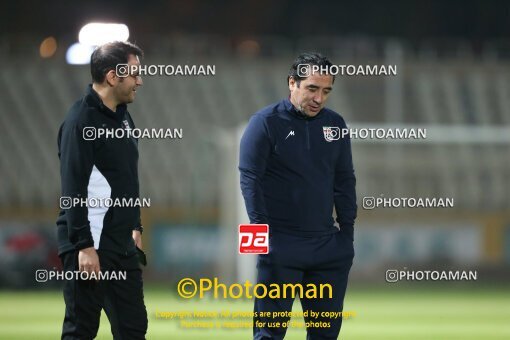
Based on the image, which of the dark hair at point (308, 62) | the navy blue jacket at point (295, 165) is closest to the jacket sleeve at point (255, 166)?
the navy blue jacket at point (295, 165)

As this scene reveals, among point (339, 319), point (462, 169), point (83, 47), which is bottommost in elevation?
point (339, 319)

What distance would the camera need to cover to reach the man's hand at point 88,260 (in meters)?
4.81

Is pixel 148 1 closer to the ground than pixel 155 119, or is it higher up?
higher up

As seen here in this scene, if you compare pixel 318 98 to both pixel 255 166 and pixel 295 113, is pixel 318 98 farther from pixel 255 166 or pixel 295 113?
pixel 255 166

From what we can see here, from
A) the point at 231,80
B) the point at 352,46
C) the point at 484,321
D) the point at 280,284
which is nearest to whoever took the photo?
the point at 280,284

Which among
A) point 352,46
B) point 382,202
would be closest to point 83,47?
point 382,202

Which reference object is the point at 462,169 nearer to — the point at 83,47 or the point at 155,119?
the point at 155,119

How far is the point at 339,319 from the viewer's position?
549 centimetres

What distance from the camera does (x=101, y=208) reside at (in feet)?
16.3

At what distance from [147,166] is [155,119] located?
1049 mm

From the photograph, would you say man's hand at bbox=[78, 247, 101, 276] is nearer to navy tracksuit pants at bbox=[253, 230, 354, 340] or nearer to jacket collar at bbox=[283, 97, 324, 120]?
navy tracksuit pants at bbox=[253, 230, 354, 340]

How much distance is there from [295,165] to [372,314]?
7.46m

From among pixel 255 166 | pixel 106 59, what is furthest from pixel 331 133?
pixel 106 59

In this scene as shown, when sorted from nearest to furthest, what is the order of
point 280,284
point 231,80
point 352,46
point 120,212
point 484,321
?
point 120,212
point 280,284
point 484,321
point 352,46
point 231,80
